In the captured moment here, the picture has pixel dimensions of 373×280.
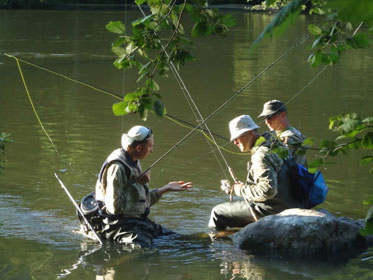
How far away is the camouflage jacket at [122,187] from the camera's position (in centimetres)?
588

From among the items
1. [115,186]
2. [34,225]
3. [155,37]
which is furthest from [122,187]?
[155,37]

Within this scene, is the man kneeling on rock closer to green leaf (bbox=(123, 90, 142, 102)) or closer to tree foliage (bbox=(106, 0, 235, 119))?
tree foliage (bbox=(106, 0, 235, 119))

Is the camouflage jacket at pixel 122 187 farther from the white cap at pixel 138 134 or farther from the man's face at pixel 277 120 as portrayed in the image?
the man's face at pixel 277 120

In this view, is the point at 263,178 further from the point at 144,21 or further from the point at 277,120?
the point at 144,21

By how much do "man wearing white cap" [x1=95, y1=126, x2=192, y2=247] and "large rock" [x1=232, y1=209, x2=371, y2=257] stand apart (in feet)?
2.61

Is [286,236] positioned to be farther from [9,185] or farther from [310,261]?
[9,185]

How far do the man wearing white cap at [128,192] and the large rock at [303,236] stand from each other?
2.61ft

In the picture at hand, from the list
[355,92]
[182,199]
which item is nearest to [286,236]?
[182,199]

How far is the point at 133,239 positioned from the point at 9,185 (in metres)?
2.98

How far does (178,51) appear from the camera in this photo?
3396 mm

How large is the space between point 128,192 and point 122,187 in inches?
4.5

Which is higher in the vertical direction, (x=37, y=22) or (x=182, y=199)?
(x=37, y=22)

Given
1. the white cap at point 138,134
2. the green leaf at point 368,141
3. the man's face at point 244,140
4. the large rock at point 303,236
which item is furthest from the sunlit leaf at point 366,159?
the white cap at point 138,134

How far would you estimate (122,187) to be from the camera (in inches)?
233
